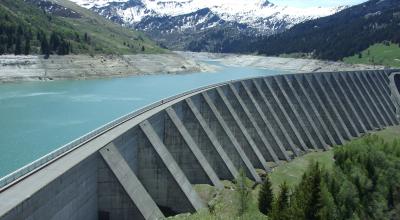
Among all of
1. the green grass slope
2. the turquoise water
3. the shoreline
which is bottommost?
the turquoise water

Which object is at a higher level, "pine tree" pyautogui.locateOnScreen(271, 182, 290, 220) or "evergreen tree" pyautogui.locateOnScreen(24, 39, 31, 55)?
"evergreen tree" pyautogui.locateOnScreen(24, 39, 31, 55)

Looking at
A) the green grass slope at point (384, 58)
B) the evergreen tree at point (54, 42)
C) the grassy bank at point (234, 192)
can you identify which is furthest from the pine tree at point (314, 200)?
the green grass slope at point (384, 58)

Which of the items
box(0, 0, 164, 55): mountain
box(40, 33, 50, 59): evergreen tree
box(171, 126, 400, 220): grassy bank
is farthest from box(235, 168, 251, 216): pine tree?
box(40, 33, 50, 59): evergreen tree

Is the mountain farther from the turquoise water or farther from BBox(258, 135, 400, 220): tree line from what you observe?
BBox(258, 135, 400, 220): tree line

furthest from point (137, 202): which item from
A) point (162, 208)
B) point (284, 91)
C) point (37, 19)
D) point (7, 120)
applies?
point (37, 19)

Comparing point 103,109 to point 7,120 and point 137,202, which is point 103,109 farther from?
point 137,202

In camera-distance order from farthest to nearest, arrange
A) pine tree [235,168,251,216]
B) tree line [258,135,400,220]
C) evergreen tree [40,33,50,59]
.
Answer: evergreen tree [40,33,50,59] < pine tree [235,168,251,216] < tree line [258,135,400,220]
